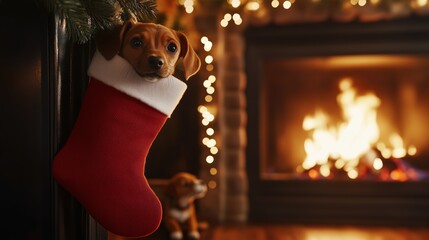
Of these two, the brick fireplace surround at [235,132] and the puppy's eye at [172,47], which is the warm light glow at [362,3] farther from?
the puppy's eye at [172,47]

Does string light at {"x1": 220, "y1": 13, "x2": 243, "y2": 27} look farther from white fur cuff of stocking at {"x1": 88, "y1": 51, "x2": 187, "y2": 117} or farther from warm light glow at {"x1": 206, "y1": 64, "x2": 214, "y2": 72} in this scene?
white fur cuff of stocking at {"x1": 88, "y1": 51, "x2": 187, "y2": 117}

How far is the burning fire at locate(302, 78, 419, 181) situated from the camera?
7.79ft

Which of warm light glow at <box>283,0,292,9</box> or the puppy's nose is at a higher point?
warm light glow at <box>283,0,292,9</box>

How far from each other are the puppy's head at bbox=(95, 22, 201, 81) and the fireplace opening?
128cm

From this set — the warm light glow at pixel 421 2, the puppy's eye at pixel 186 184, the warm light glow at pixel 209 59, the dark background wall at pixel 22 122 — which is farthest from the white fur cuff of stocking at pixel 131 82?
the warm light glow at pixel 421 2

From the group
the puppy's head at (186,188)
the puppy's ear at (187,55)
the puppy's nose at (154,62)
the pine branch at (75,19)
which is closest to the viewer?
the pine branch at (75,19)

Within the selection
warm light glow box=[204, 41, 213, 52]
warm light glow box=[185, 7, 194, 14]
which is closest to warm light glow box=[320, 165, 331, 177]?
warm light glow box=[204, 41, 213, 52]

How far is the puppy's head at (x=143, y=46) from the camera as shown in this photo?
107 centimetres

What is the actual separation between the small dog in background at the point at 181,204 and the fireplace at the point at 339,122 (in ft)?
1.67

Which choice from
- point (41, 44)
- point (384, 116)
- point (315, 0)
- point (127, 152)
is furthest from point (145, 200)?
point (384, 116)

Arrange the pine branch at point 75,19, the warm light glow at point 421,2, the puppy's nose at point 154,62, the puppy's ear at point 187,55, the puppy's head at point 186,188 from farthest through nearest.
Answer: the warm light glow at point 421,2 → the puppy's head at point 186,188 → the puppy's ear at point 187,55 → the puppy's nose at point 154,62 → the pine branch at point 75,19

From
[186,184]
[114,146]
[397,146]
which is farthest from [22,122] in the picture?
[397,146]

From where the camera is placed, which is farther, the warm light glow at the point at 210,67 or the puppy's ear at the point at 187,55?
the warm light glow at the point at 210,67

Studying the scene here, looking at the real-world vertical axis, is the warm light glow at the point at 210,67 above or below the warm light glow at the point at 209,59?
below
